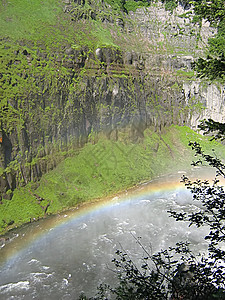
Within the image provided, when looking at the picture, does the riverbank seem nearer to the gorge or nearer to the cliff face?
the gorge

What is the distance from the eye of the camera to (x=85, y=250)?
24.0 metres

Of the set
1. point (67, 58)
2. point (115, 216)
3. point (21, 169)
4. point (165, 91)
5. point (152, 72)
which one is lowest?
point (115, 216)

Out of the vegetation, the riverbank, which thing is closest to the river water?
the riverbank

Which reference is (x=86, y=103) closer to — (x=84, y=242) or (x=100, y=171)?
(x=100, y=171)

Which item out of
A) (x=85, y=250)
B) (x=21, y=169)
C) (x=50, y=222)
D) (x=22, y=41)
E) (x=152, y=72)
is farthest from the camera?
(x=152, y=72)

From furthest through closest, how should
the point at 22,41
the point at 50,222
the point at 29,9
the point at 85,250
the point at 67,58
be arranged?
the point at 29,9 → the point at 67,58 → the point at 22,41 → the point at 50,222 → the point at 85,250

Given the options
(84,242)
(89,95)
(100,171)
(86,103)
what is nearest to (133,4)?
(89,95)

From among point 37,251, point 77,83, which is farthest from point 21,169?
point 77,83

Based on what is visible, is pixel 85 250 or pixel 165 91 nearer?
pixel 85 250

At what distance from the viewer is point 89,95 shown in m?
40.1

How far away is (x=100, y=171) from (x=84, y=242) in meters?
13.2

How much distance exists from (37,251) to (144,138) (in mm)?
26570

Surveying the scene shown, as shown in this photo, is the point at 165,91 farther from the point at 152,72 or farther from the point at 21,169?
the point at 21,169

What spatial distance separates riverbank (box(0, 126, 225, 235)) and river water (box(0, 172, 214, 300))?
163 cm
